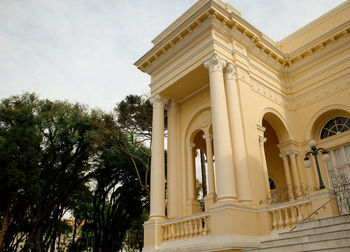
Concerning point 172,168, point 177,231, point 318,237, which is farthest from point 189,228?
point 318,237

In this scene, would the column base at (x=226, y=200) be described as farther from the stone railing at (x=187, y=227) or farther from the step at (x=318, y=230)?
the step at (x=318, y=230)

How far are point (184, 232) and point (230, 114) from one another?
4.31 m

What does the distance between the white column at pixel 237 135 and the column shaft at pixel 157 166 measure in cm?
339

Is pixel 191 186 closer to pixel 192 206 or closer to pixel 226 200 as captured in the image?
pixel 192 206

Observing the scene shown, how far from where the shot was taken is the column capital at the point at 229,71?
11.3 metres

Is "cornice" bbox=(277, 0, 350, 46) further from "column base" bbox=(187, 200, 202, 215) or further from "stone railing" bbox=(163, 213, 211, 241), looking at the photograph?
"stone railing" bbox=(163, 213, 211, 241)

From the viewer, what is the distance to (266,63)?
45.3ft

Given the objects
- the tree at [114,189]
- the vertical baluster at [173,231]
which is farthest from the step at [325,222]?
the tree at [114,189]

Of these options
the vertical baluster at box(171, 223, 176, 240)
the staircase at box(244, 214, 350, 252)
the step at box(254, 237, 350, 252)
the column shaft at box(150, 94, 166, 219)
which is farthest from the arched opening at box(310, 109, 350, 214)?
the column shaft at box(150, 94, 166, 219)

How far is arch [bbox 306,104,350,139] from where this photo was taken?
1289cm

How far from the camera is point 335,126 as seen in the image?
1312 centimetres

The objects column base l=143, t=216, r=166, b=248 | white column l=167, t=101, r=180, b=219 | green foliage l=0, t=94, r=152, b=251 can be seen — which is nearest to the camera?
column base l=143, t=216, r=166, b=248

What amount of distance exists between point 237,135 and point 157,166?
367cm

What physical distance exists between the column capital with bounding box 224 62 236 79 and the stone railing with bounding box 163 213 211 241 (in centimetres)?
497
